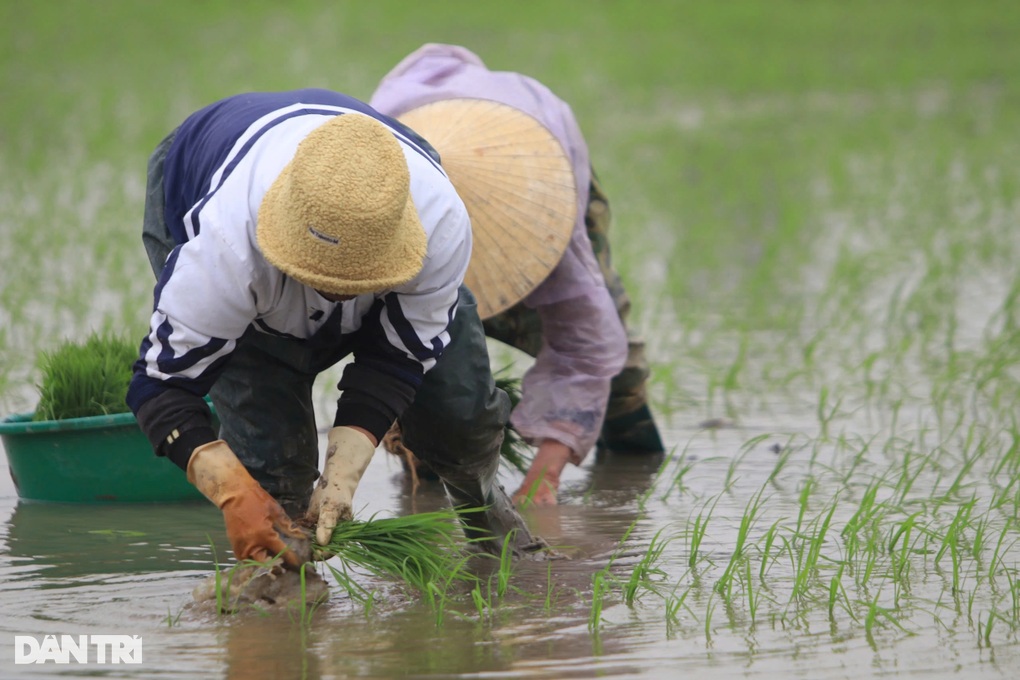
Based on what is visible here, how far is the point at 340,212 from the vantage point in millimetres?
2586

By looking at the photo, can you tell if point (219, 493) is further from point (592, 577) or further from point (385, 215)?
point (592, 577)

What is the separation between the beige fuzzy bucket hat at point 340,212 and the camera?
2.59 m

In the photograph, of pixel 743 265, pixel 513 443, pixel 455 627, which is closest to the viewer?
pixel 455 627

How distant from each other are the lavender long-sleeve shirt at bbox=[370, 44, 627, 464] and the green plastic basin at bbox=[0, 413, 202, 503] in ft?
3.34

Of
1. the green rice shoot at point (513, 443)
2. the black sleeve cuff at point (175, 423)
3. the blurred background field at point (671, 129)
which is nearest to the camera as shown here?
the black sleeve cuff at point (175, 423)

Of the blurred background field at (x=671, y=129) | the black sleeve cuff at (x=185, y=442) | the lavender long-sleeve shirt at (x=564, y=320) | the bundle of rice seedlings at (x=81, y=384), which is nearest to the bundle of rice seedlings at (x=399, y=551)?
the black sleeve cuff at (x=185, y=442)

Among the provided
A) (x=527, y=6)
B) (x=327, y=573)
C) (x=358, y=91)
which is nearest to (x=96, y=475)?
(x=327, y=573)

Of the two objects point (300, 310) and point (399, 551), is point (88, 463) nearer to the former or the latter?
point (399, 551)

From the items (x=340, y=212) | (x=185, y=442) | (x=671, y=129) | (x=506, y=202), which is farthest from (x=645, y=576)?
(x=671, y=129)

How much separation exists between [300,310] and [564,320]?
1360mm

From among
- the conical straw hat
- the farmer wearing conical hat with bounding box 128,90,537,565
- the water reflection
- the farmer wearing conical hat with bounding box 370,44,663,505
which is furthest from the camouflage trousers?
the water reflection

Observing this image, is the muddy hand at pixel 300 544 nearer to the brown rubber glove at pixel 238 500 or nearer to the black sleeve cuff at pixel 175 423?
the brown rubber glove at pixel 238 500

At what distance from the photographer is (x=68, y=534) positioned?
3.94 metres

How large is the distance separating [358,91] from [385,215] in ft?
31.8
